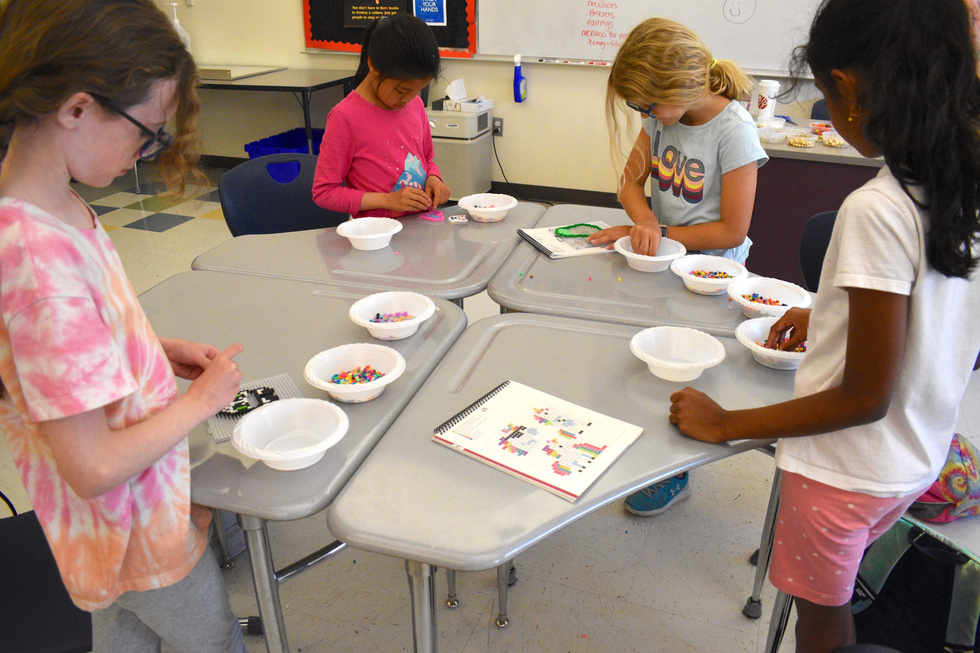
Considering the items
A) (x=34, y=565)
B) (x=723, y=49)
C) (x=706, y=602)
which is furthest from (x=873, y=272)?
(x=723, y=49)

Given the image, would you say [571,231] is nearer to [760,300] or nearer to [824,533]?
[760,300]

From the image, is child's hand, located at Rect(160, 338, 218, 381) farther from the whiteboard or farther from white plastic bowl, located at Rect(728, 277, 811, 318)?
the whiteboard

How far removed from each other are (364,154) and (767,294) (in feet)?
3.82

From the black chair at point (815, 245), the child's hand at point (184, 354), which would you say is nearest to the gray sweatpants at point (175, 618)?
the child's hand at point (184, 354)

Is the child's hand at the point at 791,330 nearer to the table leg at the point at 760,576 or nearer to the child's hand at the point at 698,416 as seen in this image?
the child's hand at the point at 698,416

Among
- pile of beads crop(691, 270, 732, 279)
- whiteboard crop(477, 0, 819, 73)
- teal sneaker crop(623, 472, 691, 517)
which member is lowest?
teal sneaker crop(623, 472, 691, 517)

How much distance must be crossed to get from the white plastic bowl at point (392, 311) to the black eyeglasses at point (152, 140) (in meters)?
0.48

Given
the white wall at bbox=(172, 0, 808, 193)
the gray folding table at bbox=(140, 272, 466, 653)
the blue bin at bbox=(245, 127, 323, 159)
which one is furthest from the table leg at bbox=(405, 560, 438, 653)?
the blue bin at bbox=(245, 127, 323, 159)

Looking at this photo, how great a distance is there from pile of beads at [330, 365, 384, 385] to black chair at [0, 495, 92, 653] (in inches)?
18.9

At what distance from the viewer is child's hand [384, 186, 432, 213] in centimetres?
182

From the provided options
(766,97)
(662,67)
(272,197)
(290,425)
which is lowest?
(290,425)

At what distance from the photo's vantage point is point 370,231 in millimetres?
1726

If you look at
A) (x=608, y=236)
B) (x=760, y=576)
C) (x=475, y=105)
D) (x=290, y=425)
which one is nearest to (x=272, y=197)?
(x=608, y=236)

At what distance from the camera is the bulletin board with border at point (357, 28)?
3789 millimetres
